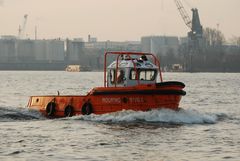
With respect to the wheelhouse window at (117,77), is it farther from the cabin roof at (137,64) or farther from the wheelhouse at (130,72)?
the cabin roof at (137,64)

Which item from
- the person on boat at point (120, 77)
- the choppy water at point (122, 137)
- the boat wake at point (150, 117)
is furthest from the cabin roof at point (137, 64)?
the choppy water at point (122, 137)

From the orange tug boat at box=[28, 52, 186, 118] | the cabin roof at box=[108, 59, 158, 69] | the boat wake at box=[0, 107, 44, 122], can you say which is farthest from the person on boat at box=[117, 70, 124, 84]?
the boat wake at box=[0, 107, 44, 122]

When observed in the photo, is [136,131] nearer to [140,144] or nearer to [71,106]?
[140,144]

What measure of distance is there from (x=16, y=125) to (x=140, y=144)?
1003 cm

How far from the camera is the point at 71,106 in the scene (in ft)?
125

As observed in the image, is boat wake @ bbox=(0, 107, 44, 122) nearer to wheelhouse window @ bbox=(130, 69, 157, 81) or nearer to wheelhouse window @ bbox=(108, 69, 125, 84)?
wheelhouse window @ bbox=(108, 69, 125, 84)

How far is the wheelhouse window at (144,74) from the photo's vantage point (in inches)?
1431

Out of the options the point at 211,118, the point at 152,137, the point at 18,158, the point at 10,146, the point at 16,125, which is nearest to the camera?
the point at 18,158

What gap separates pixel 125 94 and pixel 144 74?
2.54 m

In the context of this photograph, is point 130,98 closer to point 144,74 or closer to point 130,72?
point 130,72

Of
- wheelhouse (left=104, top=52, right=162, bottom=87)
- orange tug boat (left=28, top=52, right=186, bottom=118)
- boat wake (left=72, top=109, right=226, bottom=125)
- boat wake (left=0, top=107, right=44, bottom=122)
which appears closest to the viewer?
orange tug boat (left=28, top=52, right=186, bottom=118)

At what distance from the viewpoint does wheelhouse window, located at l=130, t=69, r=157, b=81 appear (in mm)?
36344

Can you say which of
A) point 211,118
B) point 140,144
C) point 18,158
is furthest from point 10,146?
point 211,118

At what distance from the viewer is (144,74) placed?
3672 cm
